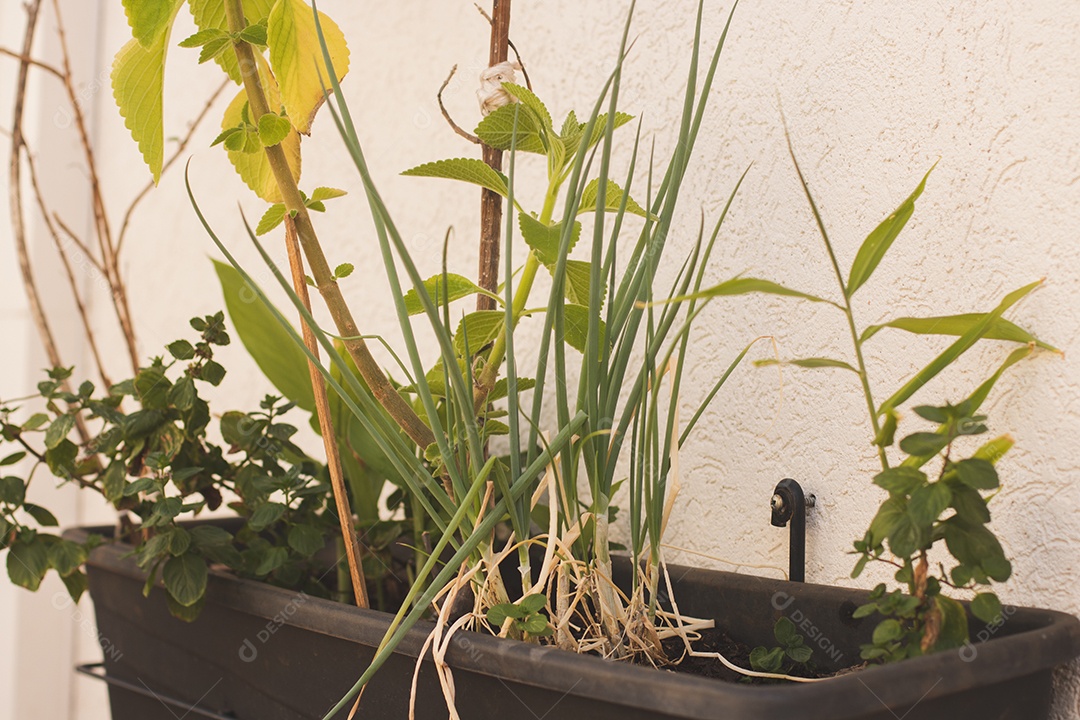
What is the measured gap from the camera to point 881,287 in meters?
0.48

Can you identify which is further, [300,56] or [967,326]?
[300,56]

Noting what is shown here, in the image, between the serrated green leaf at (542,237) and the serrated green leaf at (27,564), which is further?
the serrated green leaf at (27,564)

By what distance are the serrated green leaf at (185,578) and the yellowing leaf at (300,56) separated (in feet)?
0.88

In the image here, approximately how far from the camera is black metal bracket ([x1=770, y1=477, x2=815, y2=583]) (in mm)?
508

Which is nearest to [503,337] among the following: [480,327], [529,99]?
[480,327]

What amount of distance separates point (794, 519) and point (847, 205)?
17 centimetres

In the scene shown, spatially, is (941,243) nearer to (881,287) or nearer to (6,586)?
(881,287)

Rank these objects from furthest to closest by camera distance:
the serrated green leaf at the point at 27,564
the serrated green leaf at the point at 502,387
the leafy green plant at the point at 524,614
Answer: the serrated green leaf at the point at 27,564
the serrated green leaf at the point at 502,387
the leafy green plant at the point at 524,614

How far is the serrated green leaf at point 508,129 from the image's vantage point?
482 mm

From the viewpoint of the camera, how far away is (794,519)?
51cm

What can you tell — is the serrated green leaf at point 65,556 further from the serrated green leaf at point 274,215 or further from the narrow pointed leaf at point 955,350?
the narrow pointed leaf at point 955,350

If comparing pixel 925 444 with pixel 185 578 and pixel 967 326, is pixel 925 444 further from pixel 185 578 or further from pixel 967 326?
pixel 185 578

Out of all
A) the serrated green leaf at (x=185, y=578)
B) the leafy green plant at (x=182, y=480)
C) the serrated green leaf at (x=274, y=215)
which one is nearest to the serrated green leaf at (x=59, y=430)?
the leafy green plant at (x=182, y=480)

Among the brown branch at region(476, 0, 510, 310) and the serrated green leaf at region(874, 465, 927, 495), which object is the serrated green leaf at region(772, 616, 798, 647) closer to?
the serrated green leaf at region(874, 465, 927, 495)
